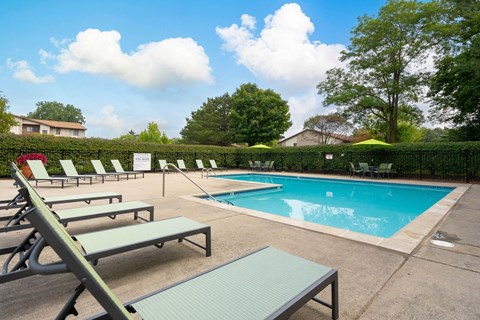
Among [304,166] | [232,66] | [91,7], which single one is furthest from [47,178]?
[304,166]

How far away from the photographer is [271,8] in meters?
13.3

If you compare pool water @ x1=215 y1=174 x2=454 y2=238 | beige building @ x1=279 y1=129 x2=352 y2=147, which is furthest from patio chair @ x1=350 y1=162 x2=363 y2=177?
beige building @ x1=279 y1=129 x2=352 y2=147

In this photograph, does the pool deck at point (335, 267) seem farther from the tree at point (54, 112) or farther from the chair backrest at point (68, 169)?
the tree at point (54, 112)

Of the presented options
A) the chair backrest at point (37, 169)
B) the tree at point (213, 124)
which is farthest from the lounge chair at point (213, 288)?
the tree at point (213, 124)

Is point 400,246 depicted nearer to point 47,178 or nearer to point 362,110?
point 47,178

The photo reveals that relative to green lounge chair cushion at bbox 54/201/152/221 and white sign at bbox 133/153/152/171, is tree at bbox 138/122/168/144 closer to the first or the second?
white sign at bbox 133/153/152/171

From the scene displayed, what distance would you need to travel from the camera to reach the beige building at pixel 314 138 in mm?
35969

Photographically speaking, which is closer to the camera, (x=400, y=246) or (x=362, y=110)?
(x=400, y=246)

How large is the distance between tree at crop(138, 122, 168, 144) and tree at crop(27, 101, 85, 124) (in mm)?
42436

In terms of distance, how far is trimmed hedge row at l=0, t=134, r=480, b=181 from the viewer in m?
11.7

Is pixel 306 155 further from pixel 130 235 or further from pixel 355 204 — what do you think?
pixel 130 235

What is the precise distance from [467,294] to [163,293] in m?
2.44

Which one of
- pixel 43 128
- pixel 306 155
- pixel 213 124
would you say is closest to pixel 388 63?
pixel 306 155

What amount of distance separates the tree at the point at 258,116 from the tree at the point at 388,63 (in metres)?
9.24
